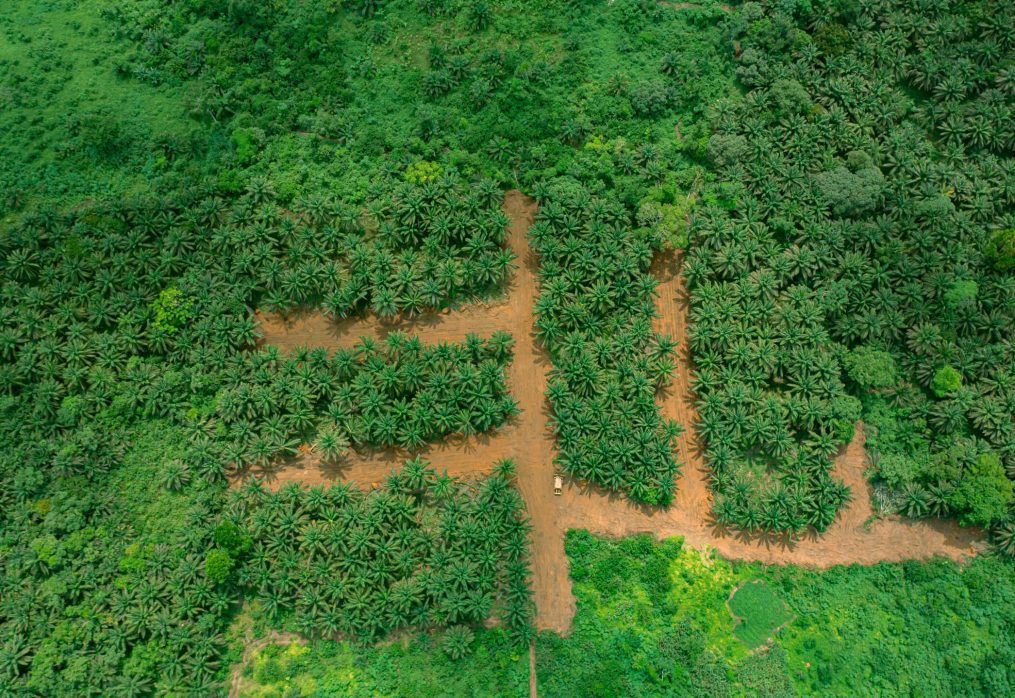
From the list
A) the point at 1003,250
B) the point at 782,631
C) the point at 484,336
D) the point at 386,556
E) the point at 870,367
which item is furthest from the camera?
the point at 484,336

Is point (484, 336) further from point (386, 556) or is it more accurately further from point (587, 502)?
point (386, 556)

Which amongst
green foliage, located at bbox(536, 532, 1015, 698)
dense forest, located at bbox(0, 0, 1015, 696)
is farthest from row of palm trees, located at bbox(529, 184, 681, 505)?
green foliage, located at bbox(536, 532, 1015, 698)

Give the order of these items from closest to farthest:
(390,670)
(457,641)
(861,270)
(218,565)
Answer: (218,565), (457,641), (390,670), (861,270)

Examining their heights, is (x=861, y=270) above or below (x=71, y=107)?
below

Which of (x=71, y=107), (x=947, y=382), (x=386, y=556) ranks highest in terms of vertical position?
(x=71, y=107)

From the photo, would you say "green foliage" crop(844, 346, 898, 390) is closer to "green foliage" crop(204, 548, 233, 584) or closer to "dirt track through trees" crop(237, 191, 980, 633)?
"dirt track through trees" crop(237, 191, 980, 633)

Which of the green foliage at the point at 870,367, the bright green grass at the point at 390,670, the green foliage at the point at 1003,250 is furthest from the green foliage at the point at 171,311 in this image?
the green foliage at the point at 1003,250

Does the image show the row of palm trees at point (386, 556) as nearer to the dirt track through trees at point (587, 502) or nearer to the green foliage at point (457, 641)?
the green foliage at point (457, 641)

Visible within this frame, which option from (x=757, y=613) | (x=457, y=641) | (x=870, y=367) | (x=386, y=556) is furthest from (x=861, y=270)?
(x=386, y=556)
